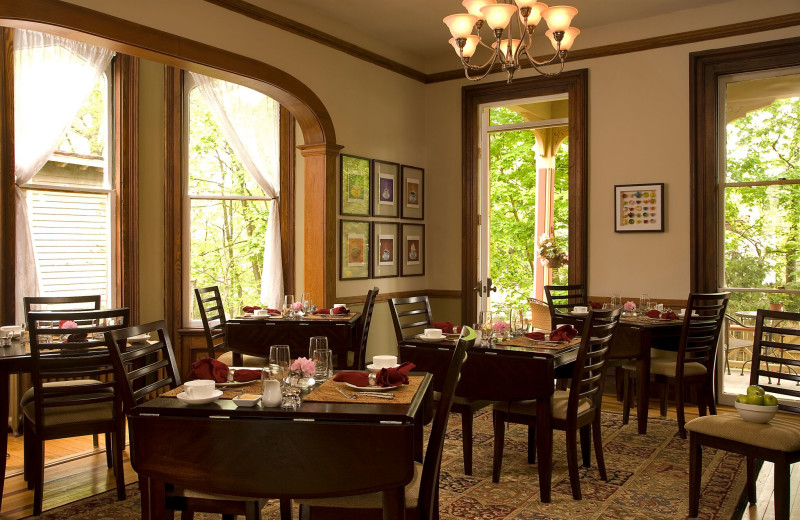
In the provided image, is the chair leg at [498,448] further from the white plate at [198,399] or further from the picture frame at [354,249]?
the picture frame at [354,249]

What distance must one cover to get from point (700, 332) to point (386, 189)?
2.86 metres

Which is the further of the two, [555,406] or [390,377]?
[555,406]

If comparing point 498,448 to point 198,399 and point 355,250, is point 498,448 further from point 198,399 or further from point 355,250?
point 355,250

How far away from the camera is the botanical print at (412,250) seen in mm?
6449

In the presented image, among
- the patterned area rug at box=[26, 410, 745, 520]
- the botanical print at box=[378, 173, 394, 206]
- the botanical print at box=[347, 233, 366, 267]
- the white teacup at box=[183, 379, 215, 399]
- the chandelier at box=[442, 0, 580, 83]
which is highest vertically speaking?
the chandelier at box=[442, 0, 580, 83]

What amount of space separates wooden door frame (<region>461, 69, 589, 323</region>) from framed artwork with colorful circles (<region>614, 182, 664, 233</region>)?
0.27 meters

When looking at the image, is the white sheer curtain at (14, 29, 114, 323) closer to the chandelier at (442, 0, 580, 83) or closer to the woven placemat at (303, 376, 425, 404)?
the chandelier at (442, 0, 580, 83)

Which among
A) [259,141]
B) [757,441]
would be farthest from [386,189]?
[757,441]

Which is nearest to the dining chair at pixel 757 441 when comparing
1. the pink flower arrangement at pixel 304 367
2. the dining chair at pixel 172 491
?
the pink flower arrangement at pixel 304 367

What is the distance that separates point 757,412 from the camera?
286 centimetres

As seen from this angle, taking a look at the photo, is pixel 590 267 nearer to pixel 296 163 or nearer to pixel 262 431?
pixel 296 163

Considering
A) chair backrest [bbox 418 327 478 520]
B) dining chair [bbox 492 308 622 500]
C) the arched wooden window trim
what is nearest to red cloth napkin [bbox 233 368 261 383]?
chair backrest [bbox 418 327 478 520]

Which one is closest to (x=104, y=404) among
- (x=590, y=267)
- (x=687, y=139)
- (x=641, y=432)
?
(x=641, y=432)

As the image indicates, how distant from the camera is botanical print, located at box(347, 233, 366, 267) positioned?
5.67 metres
